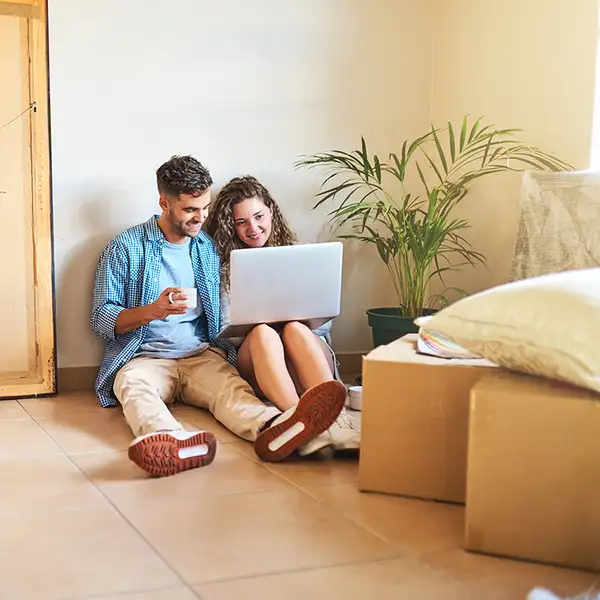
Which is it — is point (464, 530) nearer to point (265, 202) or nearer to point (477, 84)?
point (265, 202)

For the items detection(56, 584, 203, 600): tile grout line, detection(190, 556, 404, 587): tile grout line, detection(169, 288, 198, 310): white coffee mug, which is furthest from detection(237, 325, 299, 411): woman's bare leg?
detection(56, 584, 203, 600): tile grout line

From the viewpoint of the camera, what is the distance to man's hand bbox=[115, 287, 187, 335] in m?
2.62

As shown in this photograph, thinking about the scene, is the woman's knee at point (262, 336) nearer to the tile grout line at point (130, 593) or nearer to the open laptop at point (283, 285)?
the open laptop at point (283, 285)

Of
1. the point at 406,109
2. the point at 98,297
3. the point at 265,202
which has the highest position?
the point at 406,109

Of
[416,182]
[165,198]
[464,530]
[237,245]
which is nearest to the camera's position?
[464,530]

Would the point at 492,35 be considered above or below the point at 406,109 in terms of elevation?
above

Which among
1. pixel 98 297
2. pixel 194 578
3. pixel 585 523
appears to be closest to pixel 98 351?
pixel 98 297

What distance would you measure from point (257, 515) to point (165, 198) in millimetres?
1308

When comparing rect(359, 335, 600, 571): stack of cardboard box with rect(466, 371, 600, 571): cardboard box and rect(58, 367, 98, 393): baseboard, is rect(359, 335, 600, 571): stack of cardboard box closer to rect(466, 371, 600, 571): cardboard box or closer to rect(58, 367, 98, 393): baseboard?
rect(466, 371, 600, 571): cardboard box

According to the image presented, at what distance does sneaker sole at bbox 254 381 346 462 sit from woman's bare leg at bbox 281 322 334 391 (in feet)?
1.19

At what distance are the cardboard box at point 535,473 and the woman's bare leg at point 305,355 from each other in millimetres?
957

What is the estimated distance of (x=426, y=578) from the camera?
5.16 feet

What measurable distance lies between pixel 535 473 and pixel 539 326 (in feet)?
0.88

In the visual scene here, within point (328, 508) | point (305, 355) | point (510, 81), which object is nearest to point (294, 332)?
point (305, 355)
